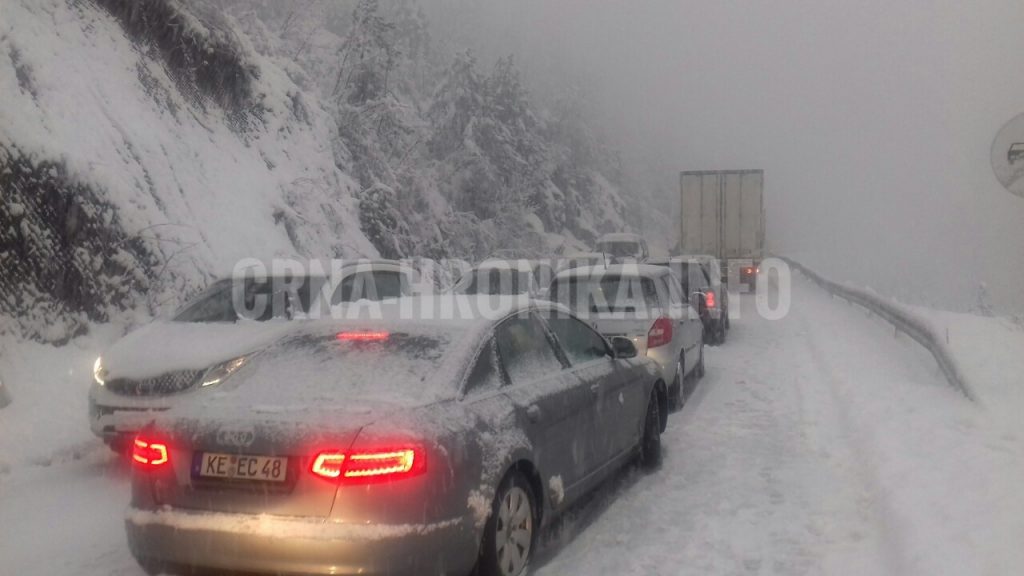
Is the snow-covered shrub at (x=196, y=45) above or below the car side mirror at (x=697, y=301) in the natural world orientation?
above

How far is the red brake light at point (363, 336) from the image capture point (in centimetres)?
507

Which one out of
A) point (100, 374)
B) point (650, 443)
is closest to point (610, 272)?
point (650, 443)

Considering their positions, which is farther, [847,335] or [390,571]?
[847,335]

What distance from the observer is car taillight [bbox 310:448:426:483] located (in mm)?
3936

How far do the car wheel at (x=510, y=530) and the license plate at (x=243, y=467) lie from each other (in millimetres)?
1071

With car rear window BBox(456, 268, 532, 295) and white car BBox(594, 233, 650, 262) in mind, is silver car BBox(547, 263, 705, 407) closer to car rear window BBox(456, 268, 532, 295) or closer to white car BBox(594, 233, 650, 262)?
car rear window BBox(456, 268, 532, 295)

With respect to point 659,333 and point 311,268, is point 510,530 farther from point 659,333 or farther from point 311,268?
point 311,268

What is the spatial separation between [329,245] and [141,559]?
1556 cm

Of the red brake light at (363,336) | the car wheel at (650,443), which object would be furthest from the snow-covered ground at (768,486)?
the red brake light at (363,336)

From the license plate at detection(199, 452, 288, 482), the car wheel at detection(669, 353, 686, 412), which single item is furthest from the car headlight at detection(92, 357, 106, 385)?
the car wheel at detection(669, 353, 686, 412)

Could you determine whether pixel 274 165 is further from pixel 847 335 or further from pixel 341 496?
pixel 341 496

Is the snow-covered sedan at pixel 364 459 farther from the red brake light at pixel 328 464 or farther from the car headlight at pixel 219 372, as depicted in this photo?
the car headlight at pixel 219 372

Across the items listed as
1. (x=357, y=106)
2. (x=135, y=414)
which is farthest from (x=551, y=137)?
(x=135, y=414)

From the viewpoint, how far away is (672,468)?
736 centimetres
